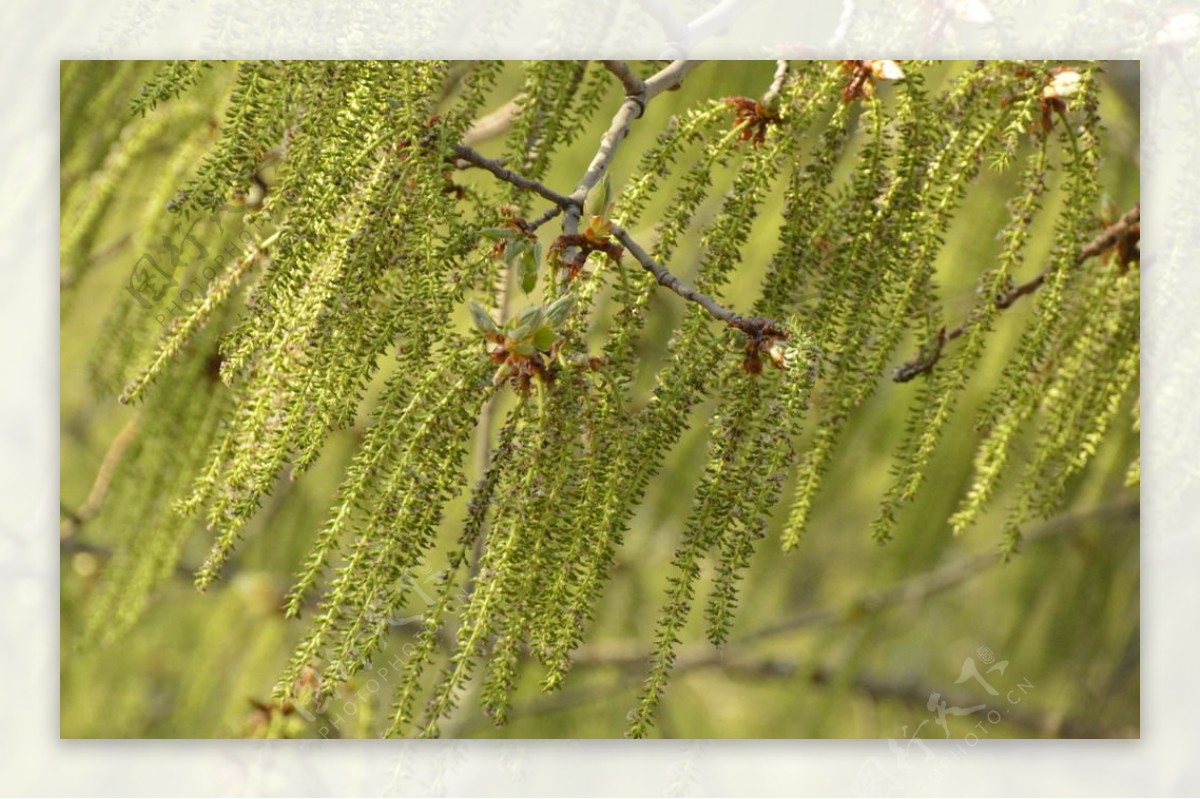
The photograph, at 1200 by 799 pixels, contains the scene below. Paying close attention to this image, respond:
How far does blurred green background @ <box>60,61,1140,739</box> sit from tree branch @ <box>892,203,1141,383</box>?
8 cm

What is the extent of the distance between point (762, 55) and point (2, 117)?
2.94ft

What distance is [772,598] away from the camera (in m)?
2.04

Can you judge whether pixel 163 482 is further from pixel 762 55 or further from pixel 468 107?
pixel 762 55

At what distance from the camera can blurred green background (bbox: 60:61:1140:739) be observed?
5.38 ft

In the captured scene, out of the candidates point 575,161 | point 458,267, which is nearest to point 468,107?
point 458,267

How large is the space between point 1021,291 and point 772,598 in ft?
2.35

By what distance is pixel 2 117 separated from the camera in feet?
5.08

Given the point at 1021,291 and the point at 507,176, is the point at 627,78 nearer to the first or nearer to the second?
the point at 507,176

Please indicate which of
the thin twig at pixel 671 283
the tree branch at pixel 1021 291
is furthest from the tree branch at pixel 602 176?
the tree branch at pixel 1021 291

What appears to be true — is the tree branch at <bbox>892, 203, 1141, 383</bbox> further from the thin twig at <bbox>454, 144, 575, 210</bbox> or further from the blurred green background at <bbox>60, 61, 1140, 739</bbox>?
the thin twig at <bbox>454, 144, 575, 210</bbox>
